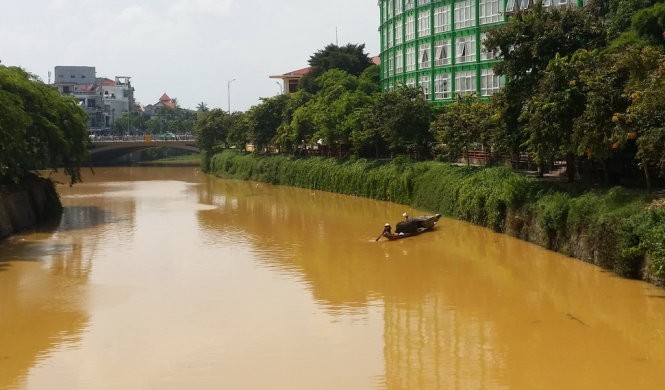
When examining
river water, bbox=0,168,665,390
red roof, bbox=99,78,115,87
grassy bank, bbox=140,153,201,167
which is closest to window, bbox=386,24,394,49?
river water, bbox=0,168,665,390

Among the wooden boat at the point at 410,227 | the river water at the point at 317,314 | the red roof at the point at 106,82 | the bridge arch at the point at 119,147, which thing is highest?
the red roof at the point at 106,82

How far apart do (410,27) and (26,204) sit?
3287 centimetres

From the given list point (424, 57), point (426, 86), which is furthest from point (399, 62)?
point (426, 86)

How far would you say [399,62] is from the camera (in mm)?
64125

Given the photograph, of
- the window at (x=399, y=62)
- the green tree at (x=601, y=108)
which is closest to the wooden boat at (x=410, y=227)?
the green tree at (x=601, y=108)

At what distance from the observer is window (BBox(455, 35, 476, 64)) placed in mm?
53531

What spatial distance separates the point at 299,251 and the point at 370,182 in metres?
19.1

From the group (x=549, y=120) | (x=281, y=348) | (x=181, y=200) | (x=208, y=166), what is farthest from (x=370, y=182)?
(x=208, y=166)

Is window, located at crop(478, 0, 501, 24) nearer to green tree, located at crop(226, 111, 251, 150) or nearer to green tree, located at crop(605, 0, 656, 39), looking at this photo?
green tree, located at crop(605, 0, 656, 39)

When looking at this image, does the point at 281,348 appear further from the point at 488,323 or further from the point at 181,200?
the point at 181,200

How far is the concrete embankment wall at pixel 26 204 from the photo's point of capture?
35438 mm

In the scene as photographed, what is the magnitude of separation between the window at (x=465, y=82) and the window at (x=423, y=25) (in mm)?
5094

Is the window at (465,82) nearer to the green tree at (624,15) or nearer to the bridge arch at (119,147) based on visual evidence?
the green tree at (624,15)

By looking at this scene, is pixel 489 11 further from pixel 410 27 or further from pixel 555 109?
pixel 555 109
